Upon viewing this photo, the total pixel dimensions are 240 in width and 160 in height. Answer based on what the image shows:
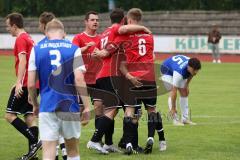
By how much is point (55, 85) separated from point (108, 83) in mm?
3446

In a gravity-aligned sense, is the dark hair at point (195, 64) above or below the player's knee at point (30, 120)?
above

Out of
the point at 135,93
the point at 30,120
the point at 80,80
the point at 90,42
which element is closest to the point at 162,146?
the point at 135,93

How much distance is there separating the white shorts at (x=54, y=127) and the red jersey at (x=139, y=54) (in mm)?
3169

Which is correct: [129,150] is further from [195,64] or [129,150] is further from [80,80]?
[80,80]

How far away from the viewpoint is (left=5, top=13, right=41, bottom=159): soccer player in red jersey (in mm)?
10609

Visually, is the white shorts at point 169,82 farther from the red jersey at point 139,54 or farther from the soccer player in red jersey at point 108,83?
the red jersey at point 139,54

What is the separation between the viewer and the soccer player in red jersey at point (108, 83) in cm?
1151

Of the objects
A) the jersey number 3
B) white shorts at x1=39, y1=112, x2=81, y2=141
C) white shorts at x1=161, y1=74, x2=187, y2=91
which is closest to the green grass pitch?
white shorts at x1=161, y1=74, x2=187, y2=91

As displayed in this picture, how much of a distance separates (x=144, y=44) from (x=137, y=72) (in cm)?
47

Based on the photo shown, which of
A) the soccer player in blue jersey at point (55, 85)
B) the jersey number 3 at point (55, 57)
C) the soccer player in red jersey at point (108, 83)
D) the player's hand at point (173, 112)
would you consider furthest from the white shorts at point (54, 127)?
the player's hand at point (173, 112)

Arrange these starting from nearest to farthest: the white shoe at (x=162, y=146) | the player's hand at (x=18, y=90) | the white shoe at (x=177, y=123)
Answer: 1. the player's hand at (x=18, y=90)
2. the white shoe at (x=162, y=146)
3. the white shoe at (x=177, y=123)

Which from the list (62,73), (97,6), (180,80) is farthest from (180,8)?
(62,73)

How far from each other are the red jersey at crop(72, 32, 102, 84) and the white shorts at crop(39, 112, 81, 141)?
3.69 metres

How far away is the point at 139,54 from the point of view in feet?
37.9
